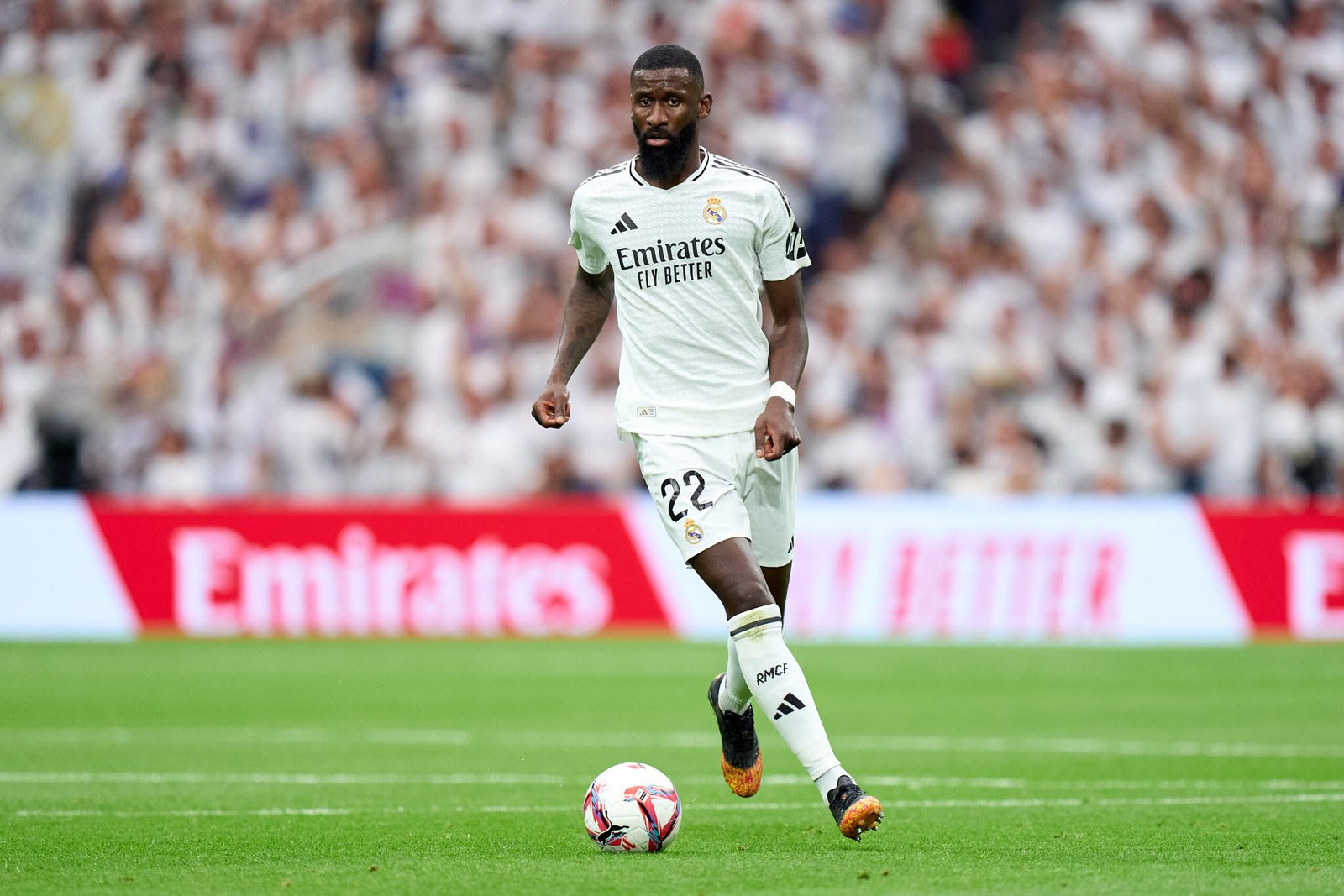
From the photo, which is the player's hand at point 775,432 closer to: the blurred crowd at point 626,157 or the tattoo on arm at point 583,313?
the tattoo on arm at point 583,313

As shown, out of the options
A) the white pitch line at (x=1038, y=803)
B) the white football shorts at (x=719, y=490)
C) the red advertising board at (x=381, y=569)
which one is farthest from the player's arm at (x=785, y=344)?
the red advertising board at (x=381, y=569)

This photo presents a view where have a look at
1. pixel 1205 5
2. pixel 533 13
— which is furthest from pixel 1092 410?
pixel 533 13

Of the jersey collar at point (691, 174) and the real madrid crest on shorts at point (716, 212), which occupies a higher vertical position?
the jersey collar at point (691, 174)

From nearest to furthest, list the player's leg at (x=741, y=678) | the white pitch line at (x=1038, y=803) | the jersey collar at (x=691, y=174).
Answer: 1. the jersey collar at (x=691, y=174)
2. the player's leg at (x=741, y=678)
3. the white pitch line at (x=1038, y=803)

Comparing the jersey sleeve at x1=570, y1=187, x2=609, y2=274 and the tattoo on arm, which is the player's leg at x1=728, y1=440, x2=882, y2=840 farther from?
the jersey sleeve at x1=570, y1=187, x2=609, y2=274

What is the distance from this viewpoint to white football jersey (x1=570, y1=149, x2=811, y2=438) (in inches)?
273

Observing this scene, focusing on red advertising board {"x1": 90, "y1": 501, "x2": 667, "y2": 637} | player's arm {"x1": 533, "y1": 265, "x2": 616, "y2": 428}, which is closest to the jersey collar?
player's arm {"x1": 533, "y1": 265, "x2": 616, "y2": 428}

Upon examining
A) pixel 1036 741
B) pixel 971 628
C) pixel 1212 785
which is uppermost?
pixel 1212 785

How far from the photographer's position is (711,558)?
670 cm

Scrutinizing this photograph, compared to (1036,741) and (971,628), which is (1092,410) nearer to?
(971,628)

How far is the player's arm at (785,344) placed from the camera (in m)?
6.65

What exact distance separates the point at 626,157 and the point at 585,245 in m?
13.4

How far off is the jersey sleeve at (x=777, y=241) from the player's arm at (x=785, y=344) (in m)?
0.03

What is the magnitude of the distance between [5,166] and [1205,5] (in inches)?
524
